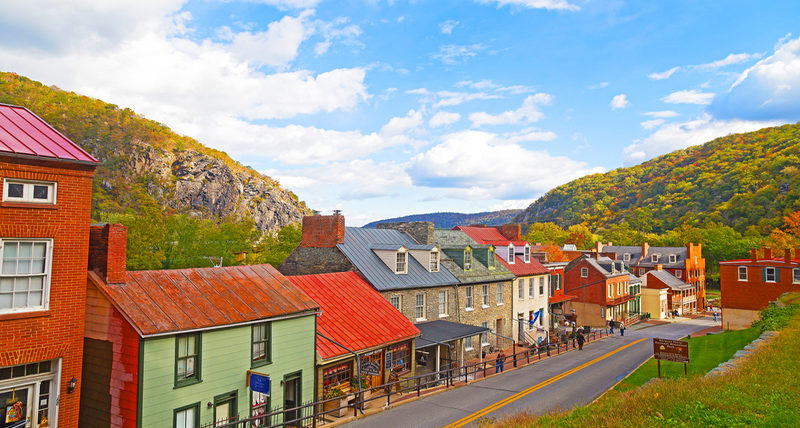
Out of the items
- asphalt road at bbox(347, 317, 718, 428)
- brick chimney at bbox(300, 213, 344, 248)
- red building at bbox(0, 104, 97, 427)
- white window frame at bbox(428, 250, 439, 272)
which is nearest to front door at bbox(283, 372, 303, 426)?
asphalt road at bbox(347, 317, 718, 428)

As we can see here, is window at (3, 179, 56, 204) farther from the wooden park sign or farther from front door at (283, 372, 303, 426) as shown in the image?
the wooden park sign

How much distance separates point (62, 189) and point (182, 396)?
7.11 meters

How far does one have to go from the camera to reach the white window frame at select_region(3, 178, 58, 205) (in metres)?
12.2

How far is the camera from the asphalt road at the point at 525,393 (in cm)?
1844

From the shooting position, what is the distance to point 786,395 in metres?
11.2

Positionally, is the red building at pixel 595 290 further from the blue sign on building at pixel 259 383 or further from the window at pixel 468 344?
the blue sign on building at pixel 259 383

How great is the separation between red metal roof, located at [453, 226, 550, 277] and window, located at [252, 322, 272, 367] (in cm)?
2652

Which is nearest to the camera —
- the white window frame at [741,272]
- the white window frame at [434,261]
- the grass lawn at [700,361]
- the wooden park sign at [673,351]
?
the wooden park sign at [673,351]

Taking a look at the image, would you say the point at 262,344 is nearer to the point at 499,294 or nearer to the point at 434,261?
the point at 434,261

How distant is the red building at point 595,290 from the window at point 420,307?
3322 centimetres

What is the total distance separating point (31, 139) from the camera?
13125mm

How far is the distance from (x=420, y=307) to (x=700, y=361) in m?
16.0

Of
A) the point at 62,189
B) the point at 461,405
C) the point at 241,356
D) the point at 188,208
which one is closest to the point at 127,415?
the point at 241,356

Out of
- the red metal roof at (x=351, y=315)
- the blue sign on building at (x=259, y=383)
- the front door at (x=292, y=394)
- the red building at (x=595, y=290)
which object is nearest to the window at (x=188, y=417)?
the blue sign on building at (x=259, y=383)
